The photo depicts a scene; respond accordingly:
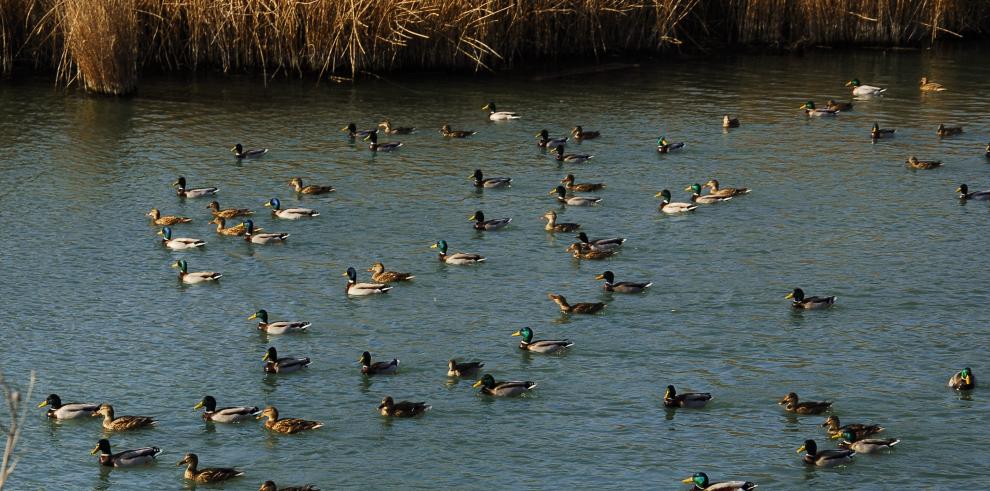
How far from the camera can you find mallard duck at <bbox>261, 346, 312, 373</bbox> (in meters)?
22.6

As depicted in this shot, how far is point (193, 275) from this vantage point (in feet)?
89.4

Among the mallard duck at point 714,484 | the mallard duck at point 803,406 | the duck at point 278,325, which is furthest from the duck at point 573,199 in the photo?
the mallard duck at point 714,484

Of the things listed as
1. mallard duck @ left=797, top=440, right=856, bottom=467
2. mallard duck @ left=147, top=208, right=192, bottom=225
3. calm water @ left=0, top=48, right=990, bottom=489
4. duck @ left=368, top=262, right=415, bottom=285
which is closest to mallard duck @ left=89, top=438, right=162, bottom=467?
calm water @ left=0, top=48, right=990, bottom=489

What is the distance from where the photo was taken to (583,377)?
22.3 meters

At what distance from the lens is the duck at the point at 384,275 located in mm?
26755

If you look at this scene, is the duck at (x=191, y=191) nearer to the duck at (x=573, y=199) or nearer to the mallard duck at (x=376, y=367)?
the duck at (x=573, y=199)

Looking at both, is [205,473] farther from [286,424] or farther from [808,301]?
[808,301]

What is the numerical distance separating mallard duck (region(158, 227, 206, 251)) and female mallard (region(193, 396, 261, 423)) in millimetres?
8692

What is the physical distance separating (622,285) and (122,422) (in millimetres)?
9655

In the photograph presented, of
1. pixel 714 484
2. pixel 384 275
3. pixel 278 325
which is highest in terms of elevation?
pixel 384 275

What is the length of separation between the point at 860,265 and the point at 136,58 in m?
23.0

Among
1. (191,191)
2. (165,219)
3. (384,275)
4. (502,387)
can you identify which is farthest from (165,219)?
(502,387)

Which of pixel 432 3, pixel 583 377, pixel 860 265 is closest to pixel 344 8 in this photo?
pixel 432 3

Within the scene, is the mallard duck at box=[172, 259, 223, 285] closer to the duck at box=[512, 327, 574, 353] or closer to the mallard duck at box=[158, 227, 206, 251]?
the mallard duck at box=[158, 227, 206, 251]
